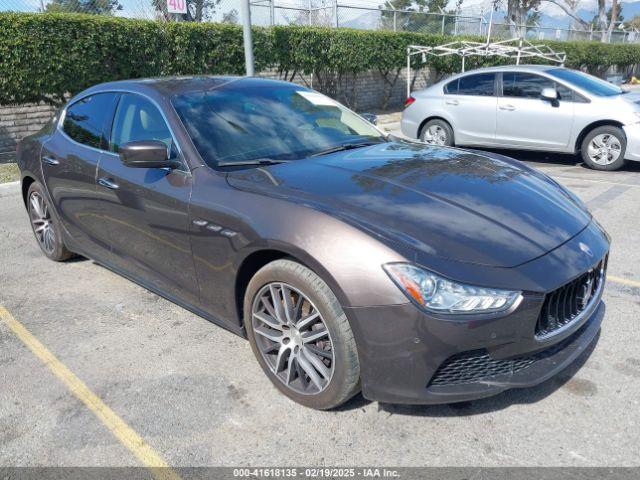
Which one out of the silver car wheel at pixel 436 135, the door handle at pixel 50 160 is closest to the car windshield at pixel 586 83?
the silver car wheel at pixel 436 135

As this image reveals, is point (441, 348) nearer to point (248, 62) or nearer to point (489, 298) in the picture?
point (489, 298)

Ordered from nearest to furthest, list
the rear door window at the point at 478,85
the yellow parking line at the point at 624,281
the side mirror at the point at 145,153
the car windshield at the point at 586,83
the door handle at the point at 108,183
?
the side mirror at the point at 145,153
the door handle at the point at 108,183
the yellow parking line at the point at 624,281
the car windshield at the point at 586,83
the rear door window at the point at 478,85

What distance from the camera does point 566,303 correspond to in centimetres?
247

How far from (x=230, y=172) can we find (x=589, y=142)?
689 cm

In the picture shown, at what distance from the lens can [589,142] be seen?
8.08 meters

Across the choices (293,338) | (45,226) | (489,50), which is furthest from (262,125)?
(489,50)

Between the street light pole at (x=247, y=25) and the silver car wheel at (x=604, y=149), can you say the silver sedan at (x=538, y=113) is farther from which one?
the street light pole at (x=247, y=25)

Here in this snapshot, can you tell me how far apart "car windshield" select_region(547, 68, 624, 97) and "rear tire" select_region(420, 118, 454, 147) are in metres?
1.87

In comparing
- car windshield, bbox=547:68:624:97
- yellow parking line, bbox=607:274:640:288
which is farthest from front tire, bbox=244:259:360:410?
car windshield, bbox=547:68:624:97

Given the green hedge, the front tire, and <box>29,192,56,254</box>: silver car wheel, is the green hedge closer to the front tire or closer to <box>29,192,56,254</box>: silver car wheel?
<box>29,192,56,254</box>: silver car wheel

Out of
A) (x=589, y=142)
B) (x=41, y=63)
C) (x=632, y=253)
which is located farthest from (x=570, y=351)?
(x=41, y=63)

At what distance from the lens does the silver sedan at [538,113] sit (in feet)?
25.8

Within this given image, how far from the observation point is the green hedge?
9367 mm

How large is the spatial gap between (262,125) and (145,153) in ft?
2.52
